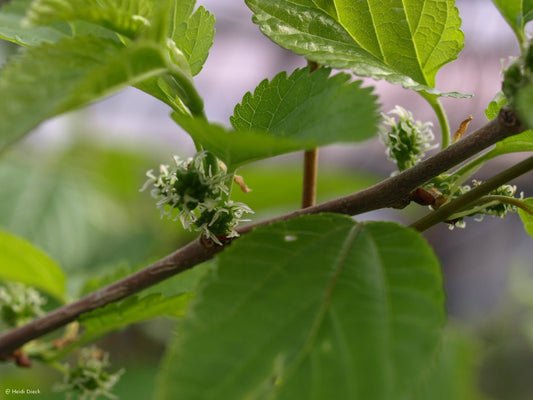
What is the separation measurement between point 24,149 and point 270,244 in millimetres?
1857

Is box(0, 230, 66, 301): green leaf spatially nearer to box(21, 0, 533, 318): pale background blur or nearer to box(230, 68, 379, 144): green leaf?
box(230, 68, 379, 144): green leaf

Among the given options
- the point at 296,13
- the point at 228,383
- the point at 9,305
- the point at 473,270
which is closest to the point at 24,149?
the point at 9,305

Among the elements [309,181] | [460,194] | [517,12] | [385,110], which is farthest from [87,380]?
[385,110]

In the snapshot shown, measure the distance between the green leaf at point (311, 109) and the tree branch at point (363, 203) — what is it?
0.07 metres

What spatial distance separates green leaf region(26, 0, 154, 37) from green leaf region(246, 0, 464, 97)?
12cm

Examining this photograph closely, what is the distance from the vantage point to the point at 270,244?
384mm

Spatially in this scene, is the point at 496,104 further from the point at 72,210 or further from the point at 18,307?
the point at 72,210

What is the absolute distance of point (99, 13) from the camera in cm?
35

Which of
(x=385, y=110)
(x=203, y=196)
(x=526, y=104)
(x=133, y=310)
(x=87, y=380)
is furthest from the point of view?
(x=385, y=110)

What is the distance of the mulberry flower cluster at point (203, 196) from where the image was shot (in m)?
0.43

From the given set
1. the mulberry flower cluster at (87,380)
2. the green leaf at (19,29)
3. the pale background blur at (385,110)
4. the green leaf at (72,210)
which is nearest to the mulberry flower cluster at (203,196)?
the green leaf at (19,29)

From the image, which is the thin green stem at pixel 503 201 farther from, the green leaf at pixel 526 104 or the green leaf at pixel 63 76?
the green leaf at pixel 63 76

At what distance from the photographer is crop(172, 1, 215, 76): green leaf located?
1.48 feet

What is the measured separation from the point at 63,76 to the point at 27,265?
495 millimetres
